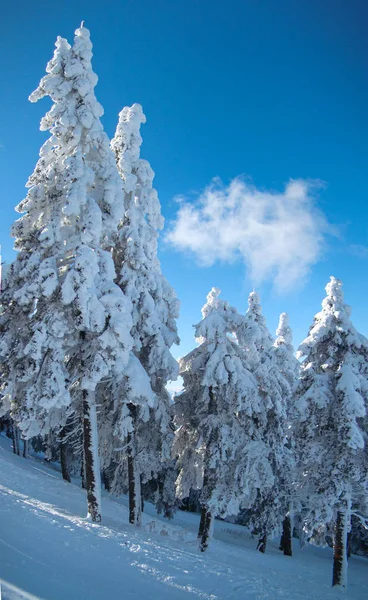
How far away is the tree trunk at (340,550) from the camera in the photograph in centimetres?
1380

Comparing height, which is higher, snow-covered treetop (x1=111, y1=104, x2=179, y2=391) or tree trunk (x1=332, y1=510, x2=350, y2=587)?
snow-covered treetop (x1=111, y1=104, x2=179, y2=391)

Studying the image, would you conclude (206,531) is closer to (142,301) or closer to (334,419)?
(334,419)

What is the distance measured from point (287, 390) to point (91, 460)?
13.7 m

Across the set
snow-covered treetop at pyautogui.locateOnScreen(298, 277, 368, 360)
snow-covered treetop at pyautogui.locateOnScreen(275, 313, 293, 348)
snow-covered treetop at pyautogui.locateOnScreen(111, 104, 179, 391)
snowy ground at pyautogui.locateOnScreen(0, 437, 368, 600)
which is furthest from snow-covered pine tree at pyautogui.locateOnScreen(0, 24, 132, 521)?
snow-covered treetop at pyautogui.locateOnScreen(275, 313, 293, 348)

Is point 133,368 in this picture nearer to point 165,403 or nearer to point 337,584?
point 165,403

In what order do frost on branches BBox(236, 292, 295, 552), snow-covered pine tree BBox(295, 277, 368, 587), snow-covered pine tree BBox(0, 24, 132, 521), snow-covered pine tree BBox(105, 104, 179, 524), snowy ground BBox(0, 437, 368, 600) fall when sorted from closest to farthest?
snowy ground BBox(0, 437, 368, 600)
snow-covered pine tree BBox(0, 24, 132, 521)
snow-covered pine tree BBox(295, 277, 368, 587)
snow-covered pine tree BBox(105, 104, 179, 524)
frost on branches BBox(236, 292, 295, 552)

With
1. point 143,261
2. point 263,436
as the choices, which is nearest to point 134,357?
point 143,261

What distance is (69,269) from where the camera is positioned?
1267 centimetres

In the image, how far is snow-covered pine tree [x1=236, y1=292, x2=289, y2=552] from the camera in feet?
55.1

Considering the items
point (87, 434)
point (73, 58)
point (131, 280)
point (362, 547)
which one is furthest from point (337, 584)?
point (362, 547)

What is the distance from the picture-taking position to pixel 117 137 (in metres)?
18.4

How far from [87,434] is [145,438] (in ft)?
16.6

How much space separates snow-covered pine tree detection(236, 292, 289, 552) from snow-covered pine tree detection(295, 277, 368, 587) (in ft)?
7.42

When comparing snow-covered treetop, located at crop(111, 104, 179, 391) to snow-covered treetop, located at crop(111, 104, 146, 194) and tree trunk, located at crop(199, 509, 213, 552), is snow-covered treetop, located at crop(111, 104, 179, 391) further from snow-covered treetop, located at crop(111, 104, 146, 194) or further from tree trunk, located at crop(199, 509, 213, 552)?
tree trunk, located at crop(199, 509, 213, 552)
